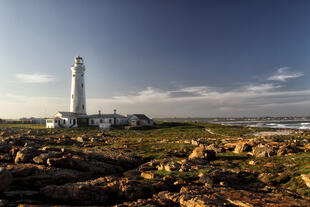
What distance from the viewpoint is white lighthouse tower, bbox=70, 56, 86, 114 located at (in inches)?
2793

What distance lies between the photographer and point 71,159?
54.7 feet

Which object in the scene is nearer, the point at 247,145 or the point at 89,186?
the point at 89,186

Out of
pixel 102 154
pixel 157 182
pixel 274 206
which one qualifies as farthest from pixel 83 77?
pixel 274 206

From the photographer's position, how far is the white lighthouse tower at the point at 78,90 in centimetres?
7094

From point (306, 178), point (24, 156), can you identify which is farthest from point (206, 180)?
point (24, 156)

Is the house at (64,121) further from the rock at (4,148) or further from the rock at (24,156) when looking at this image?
the rock at (24,156)

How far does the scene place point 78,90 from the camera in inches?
2795

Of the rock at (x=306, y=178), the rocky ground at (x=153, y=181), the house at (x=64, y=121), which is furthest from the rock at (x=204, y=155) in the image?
the house at (x=64, y=121)

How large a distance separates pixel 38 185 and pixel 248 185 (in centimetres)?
1396

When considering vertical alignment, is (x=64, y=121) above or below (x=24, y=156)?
above

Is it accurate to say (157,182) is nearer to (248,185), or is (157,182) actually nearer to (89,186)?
(89,186)

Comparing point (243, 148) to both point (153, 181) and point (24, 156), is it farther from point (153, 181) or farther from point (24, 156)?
point (24, 156)

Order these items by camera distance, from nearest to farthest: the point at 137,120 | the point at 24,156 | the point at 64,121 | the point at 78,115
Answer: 1. the point at 24,156
2. the point at 64,121
3. the point at 78,115
4. the point at 137,120

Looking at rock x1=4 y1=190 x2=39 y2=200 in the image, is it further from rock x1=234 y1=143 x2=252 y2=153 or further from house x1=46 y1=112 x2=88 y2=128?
house x1=46 y1=112 x2=88 y2=128
